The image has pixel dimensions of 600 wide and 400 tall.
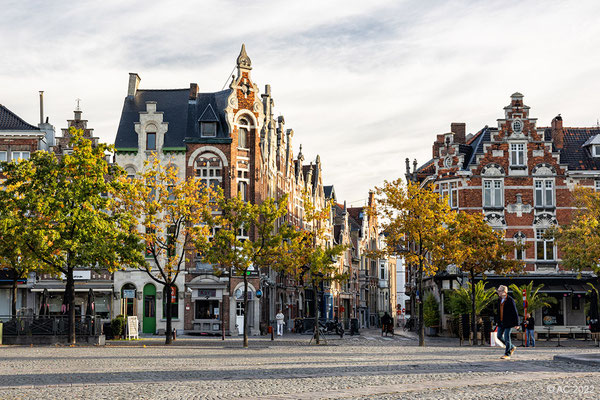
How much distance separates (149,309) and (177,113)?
14.2 metres

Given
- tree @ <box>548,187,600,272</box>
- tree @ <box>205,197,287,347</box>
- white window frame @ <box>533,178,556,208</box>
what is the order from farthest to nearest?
white window frame @ <box>533,178,556,208</box> < tree @ <box>548,187,600,272</box> < tree @ <box>205,197,287,347</box>

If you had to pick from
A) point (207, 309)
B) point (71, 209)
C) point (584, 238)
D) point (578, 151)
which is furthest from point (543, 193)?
point (71, 209)

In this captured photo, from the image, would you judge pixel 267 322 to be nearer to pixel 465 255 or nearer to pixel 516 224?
pixel 516 224

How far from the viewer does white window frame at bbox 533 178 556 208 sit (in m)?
55.9

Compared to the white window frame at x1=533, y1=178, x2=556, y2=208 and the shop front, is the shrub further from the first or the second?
the shop front

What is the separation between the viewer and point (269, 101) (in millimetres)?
63688

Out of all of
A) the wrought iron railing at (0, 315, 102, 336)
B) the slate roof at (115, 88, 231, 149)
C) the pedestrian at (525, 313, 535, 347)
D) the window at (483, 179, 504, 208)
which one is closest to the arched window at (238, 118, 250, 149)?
the slate roof at (115, 88, 231, 149)

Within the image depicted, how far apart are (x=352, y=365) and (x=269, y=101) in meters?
→ 43.3

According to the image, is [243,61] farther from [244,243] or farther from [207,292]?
[244,243]

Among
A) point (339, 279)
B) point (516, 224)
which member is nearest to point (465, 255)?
point (339, 279)

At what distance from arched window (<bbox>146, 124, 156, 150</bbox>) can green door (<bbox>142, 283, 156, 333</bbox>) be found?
9760 millimetres

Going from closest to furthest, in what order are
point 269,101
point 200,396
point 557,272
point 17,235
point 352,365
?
point 200,396 → point 352,365 → point 17,235 → point 557,272 → point 269,101

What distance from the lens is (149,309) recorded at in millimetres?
56125

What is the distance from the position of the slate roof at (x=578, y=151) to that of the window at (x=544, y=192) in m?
2.00
